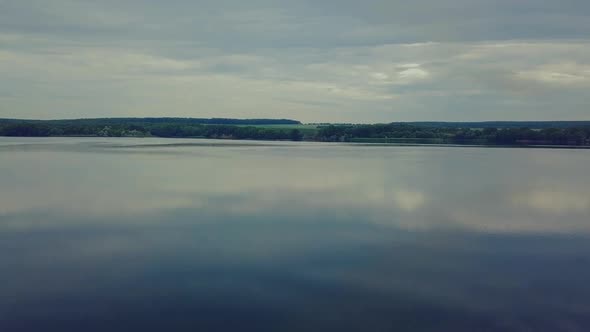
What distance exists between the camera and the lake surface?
245 inches

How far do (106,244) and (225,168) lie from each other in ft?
56.1

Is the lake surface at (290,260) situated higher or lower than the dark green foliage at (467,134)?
lower

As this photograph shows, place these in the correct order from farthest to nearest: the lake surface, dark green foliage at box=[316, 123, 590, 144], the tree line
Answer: the tree line, dark green foliage at box=[316, 123, 590, 144], the lake surface

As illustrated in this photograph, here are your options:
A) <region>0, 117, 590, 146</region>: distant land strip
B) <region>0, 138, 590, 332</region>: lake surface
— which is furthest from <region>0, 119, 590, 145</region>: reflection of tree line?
<region>0, 138, 590, 332</region>: lake surface

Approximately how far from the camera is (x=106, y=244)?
9.55m

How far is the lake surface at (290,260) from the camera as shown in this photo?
622 centimetres

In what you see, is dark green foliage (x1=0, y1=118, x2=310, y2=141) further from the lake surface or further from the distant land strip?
the lake surface

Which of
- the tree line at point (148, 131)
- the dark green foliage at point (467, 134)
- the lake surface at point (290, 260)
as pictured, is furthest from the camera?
the tree line at point (148, 131)

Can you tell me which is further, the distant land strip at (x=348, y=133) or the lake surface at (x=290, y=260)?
the distant land strip at (x=348, y=133)

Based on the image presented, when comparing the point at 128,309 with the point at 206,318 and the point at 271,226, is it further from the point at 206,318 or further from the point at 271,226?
the point at 271,226

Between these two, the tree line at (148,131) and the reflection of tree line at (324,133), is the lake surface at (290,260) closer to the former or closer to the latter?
the reflection of tree line at (324,133)

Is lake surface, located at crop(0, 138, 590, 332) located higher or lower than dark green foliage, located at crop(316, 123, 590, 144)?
lower

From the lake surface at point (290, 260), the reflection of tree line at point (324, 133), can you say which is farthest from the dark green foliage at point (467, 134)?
the lake surface at point (290, 260)

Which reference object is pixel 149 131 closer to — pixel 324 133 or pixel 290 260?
pixel 324 133
